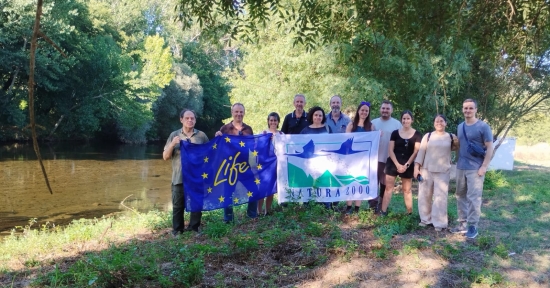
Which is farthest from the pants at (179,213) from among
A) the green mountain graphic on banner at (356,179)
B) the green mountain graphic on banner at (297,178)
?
the green mountain graphic on banner at (356,179)

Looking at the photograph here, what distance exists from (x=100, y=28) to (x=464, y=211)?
3394cm

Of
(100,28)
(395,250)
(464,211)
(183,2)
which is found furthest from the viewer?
(100,28)

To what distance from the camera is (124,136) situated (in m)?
36.7

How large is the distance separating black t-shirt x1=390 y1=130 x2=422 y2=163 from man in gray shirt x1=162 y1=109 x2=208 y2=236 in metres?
2.77

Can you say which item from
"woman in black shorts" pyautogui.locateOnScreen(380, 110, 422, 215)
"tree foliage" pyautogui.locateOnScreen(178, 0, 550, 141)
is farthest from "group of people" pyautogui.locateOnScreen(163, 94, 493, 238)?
"tree foliage" pyautogui.locateOnScreen(178, 0, 550, 141)

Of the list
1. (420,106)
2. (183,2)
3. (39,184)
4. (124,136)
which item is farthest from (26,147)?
(183,2)

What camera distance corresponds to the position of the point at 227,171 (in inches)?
279

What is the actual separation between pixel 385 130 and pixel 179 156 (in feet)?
10.2

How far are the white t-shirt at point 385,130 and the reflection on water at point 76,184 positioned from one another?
7719mm

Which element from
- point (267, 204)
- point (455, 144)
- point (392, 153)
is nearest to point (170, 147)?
point (267, 204)

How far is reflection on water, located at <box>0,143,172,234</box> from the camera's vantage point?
42.4 ft

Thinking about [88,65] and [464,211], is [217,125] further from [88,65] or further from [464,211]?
[464,211]

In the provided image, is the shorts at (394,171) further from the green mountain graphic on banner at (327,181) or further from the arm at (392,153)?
the green mountain graphic on banner at (327,181)

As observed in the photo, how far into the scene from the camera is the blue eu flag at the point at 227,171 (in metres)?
6.62
